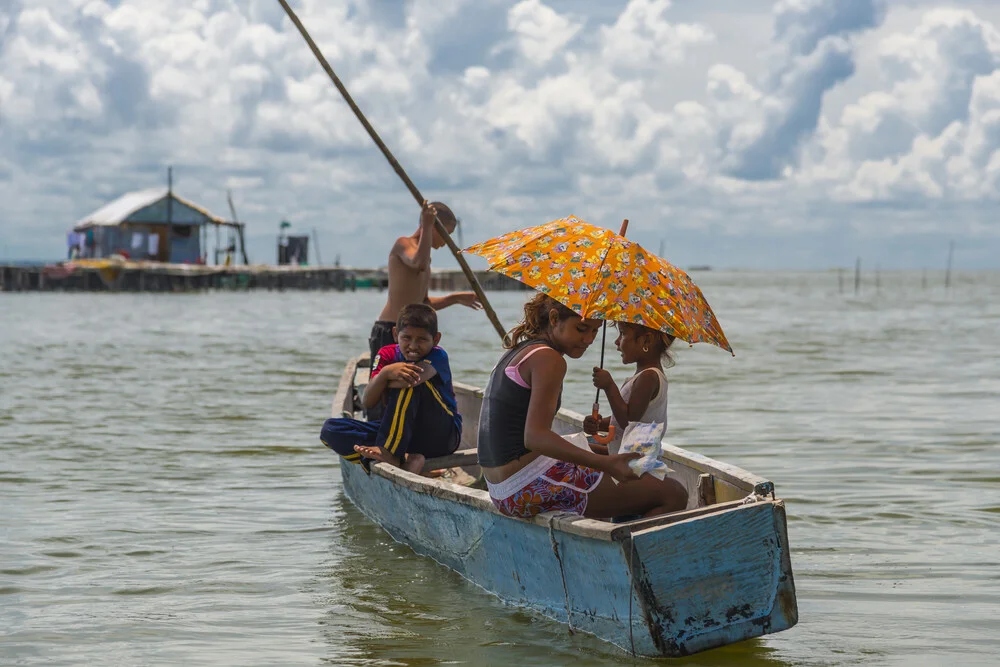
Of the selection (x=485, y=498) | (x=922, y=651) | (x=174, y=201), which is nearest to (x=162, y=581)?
(x=485, y=498)

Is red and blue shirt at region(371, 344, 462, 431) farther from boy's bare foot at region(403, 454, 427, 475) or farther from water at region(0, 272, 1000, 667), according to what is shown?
water at region(0, 272, 1000, 667)

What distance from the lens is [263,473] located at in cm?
1037

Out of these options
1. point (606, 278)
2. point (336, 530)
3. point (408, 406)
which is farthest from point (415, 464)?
point (606, 278)

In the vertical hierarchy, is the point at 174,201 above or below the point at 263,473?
above

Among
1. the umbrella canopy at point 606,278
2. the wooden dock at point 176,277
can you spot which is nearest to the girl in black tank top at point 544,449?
the umbrella canopy at point 606,278

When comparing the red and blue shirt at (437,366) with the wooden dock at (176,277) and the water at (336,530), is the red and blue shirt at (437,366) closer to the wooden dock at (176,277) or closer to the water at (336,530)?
the water at (336,530)

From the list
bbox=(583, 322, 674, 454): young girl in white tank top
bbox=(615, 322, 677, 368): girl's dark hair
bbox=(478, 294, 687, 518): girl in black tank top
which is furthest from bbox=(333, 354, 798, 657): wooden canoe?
bbox=(615, 322, 677, 368): girl's dark hair

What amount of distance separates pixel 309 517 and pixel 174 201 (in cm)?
5804

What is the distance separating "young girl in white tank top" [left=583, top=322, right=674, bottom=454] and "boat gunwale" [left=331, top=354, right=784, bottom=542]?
1.55 feet

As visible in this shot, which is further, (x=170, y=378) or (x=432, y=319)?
(x=170, y=378)

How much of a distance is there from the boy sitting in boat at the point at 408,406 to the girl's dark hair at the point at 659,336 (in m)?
1.86

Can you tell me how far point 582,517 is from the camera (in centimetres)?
501

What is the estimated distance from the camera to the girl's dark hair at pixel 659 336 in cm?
522

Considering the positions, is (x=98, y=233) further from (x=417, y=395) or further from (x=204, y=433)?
(x=417, y=395)
